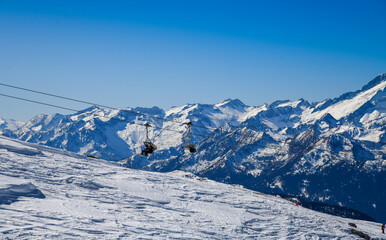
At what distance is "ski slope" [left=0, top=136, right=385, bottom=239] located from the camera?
4478cm

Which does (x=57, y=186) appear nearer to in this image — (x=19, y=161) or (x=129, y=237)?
(x=19, y=161)

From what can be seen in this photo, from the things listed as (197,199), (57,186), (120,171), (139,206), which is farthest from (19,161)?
(197,199)

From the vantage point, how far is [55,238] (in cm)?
4009

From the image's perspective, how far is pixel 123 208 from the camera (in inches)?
2157

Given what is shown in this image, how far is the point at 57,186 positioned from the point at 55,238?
21.1m

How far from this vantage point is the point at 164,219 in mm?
52781

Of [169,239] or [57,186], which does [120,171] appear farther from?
[169,239]

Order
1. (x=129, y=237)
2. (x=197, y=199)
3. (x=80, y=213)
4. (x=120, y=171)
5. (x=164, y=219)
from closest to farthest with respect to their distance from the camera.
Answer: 1. (x=129, y=237)
2. (x=80, y=213)
3. (x=164, y=219)
4. (x=197, y=199)
5. (x=120, y=171)

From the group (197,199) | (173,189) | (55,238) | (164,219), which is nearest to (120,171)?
(173,189)

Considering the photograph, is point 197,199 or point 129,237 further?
point 197,199

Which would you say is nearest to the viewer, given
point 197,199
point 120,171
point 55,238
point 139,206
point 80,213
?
point 55,238

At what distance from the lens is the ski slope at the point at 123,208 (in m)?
44.8

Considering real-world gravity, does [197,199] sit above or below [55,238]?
above

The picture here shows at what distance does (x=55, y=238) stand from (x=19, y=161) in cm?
3407
